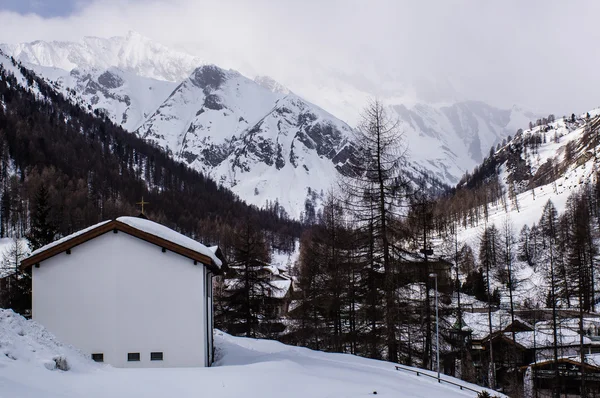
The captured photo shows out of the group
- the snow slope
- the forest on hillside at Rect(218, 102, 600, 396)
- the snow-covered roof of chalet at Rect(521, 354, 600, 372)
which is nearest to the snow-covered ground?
the forest on hillside at Rect(218, 102, 600, 396)

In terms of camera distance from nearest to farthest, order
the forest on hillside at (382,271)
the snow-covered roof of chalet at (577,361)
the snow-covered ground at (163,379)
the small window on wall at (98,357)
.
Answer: the snow-covered ground at (163,379), the small window on wall at (98,357), the forest on hillside at (382,271), the snow-covered roof of chalet at (577,361)

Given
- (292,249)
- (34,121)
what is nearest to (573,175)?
(292,249)

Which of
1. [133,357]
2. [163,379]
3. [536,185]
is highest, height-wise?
[536,185]

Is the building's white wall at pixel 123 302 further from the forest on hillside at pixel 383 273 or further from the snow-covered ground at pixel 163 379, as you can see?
the forest on hillside at pixel 383 273

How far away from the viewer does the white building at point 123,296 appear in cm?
1775

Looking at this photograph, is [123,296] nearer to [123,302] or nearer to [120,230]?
[123,302]

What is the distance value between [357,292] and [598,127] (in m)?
173

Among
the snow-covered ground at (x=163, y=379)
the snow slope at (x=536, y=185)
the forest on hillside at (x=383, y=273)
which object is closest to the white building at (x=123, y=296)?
the snow-covered ground at (x=163, y=379)

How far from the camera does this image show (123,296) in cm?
1791

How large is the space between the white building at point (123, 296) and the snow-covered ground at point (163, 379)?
2.94 meters

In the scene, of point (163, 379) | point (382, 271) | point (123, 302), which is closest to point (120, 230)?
point (123, 302)

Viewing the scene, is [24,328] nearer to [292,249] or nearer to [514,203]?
[514,203]

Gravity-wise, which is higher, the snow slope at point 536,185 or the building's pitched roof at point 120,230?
the snow slope at point 536,185

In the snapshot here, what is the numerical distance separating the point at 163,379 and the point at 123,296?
18.8 feet
